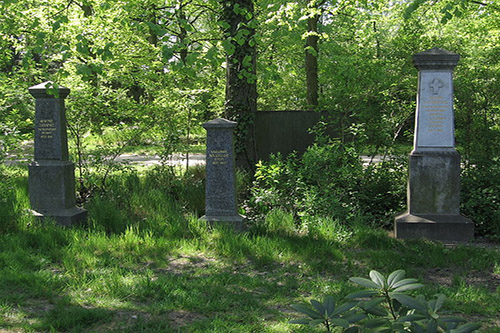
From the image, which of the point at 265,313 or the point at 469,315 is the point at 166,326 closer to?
the point at 265,313

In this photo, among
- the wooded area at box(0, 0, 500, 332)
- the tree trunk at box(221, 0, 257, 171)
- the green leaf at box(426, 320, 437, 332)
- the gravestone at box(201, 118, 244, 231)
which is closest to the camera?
the green leaf at box(426, 320, 437, 332)

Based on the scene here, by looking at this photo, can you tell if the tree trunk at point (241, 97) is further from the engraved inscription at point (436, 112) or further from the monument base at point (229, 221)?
the engraved inscription at point (436, 112)

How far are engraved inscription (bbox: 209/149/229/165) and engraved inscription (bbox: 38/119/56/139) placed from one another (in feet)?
8.12

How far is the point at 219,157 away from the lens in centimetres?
702

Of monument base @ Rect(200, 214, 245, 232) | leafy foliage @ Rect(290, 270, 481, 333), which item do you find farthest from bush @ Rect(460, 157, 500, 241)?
leafy foliage @ Rect(290, 270, 481, 333)

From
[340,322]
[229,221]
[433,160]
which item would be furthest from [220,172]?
[340,322]

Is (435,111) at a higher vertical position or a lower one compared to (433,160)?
higher

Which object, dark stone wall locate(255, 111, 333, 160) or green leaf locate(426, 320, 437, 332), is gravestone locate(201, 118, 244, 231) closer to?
dark stone wall locate(255, 111, 333, 160)

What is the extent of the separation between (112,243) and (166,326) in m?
2.40

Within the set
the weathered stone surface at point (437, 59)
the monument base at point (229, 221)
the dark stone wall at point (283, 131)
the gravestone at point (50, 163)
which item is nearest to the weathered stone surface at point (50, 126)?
the gravestone at point (50, 163)

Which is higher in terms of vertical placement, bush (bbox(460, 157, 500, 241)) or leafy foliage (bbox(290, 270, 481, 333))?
leafy foliage (bbox(290, 270, 481, 333))

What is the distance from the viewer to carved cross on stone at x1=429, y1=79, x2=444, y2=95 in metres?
6.66

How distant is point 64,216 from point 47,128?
1370 millimetres

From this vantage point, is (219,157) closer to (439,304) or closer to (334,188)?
(334,188)
